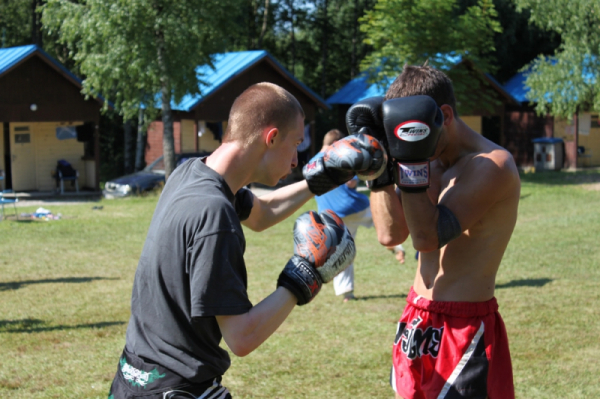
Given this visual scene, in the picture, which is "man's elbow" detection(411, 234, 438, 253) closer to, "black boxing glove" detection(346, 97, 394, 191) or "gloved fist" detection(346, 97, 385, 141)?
"black boxing glove" detection(346, 97, 394, 191)

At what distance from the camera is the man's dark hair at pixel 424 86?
8.95 ft

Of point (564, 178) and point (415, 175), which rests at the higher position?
point (415, 175)

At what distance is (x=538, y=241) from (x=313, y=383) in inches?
275

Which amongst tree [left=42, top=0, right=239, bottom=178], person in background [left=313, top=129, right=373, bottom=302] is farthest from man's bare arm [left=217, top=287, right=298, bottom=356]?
tree [left=42, top=0, right=239, bottom=178]

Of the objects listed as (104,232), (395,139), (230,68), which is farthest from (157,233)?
(230,68)

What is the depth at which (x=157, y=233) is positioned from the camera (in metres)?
2.19

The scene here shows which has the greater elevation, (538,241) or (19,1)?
(19,1)

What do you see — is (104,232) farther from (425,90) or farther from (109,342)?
(425,90)

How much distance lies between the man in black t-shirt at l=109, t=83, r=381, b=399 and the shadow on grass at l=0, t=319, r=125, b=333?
4039mm

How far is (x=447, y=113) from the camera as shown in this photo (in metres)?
2.80

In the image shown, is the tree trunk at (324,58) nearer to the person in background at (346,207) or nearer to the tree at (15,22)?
the tree at (15,22)

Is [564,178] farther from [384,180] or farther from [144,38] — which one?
[384,180]

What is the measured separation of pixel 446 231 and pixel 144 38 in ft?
51.5

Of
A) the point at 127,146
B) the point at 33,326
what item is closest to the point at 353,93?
the point at 127,146
